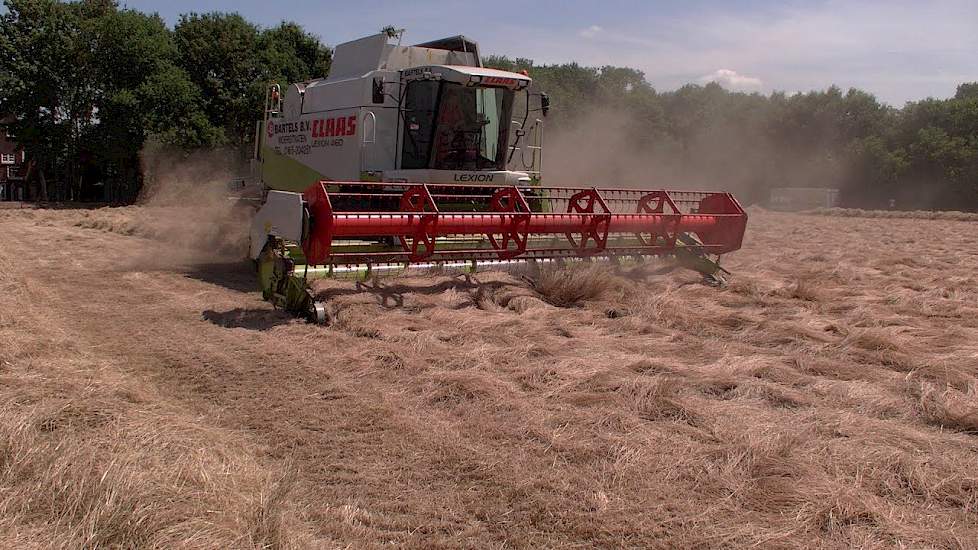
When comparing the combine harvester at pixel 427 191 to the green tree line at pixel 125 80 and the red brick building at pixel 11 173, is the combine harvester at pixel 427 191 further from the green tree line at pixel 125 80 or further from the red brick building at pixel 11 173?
the red brick building at pixel 11 173

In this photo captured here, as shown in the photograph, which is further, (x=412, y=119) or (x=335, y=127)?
(x=335, y=127)

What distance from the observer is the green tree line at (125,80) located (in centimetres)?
2744

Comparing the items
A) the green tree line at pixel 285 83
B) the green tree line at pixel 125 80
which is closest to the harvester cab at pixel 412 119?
the green tree line at pixel 285 83

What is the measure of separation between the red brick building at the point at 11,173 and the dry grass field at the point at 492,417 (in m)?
38.1

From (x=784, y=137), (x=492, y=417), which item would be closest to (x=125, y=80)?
(x=492, y=417)

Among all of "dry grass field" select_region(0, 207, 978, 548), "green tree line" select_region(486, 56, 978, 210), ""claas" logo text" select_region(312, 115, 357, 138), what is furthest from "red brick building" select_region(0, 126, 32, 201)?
"dry grass field" select_region(0, 207, 978, 548)

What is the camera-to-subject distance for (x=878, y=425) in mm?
3697

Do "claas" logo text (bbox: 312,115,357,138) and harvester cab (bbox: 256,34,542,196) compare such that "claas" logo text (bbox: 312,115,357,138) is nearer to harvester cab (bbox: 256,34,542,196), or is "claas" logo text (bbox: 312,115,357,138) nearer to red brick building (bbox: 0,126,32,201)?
harvester cab (bbox: 256,34,542,196)

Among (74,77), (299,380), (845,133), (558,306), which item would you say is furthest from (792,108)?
(299,380)

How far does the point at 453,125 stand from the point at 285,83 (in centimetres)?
2170

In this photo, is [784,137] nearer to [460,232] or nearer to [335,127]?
[335,127]

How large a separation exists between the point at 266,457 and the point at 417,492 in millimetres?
818

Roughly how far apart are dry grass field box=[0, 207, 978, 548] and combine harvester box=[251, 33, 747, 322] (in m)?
0.45

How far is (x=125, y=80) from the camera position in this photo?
2820cm
